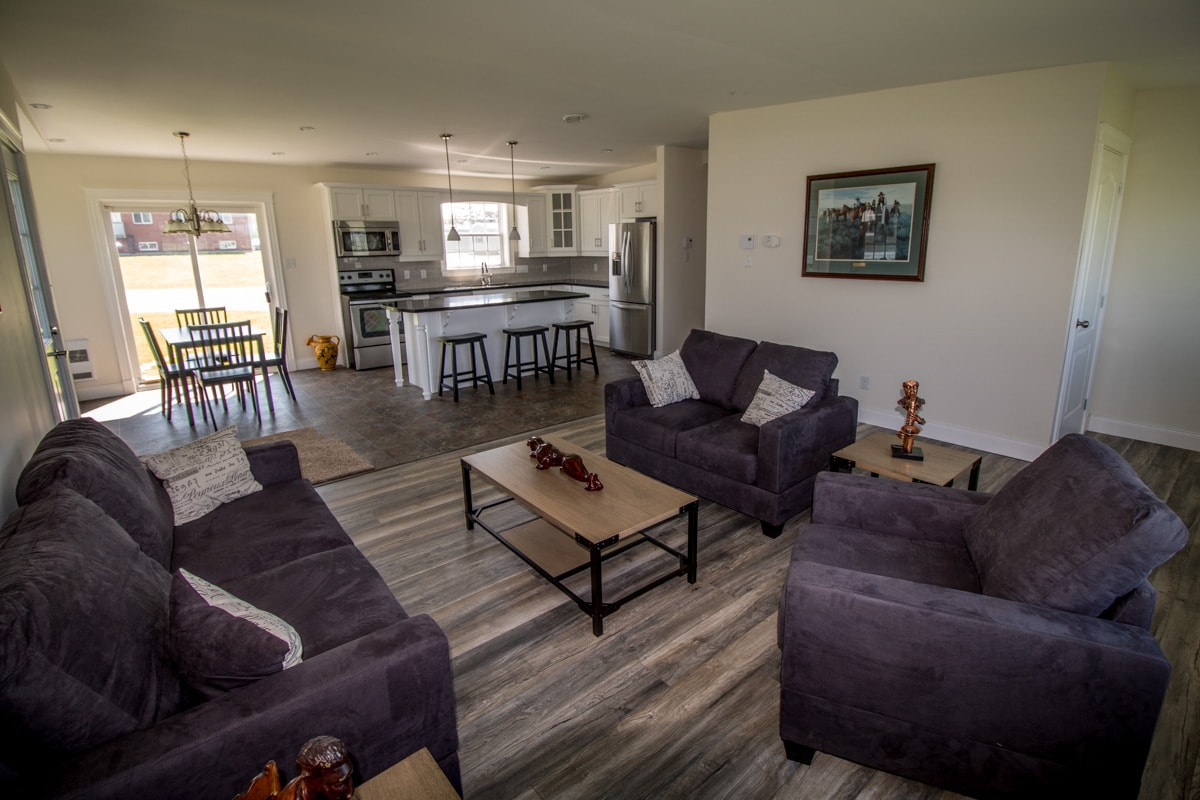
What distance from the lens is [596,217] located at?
9.00 meters

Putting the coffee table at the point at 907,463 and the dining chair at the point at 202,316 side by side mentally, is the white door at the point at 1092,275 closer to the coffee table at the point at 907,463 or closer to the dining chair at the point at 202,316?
the coffee table at the point at 907,463

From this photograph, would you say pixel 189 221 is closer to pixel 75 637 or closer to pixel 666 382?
pixel 666 382

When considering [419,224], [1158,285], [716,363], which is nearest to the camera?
[716,363]

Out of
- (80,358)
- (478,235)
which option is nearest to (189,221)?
(80,358)

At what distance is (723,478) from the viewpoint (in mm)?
3355

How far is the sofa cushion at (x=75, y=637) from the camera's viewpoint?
3.69ft

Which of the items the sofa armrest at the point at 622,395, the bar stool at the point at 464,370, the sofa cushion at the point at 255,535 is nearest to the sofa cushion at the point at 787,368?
the sofa armrest at the point at 622,395

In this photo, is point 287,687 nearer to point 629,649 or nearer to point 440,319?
point 629,649

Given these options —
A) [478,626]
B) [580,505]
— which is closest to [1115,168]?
[580,505]

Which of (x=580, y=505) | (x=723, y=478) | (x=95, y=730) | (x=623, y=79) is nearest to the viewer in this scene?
(x=95, y=730)

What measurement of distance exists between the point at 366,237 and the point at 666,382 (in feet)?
18.3

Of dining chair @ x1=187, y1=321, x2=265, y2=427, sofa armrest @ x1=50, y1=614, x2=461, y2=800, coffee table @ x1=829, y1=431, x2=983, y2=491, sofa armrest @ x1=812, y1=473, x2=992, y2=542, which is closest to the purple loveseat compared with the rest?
sofa armrest @ x1=50, y1=614, x2=461, y2=800

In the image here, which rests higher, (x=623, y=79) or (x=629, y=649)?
(x=623, y=79)

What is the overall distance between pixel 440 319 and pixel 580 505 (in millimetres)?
4186
